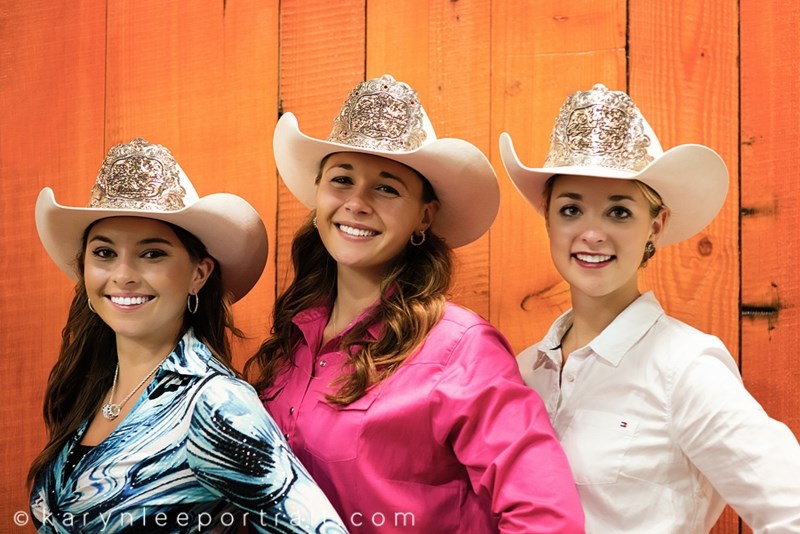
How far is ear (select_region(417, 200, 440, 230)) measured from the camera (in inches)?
95.1

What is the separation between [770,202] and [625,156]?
62 centimetres

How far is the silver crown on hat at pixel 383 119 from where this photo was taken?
2.29 m

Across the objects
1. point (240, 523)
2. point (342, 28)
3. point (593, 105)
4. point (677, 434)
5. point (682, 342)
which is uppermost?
point (342, 28)

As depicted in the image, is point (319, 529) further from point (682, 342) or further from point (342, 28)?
point (342, 28)

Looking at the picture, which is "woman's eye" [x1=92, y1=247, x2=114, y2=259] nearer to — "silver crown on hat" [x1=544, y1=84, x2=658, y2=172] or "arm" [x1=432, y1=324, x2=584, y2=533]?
"arm" [x1=432, y1=324, x2=584, y2=533]

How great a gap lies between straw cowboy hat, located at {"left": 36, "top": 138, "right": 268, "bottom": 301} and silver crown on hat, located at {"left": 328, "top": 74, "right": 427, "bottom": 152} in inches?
12.5

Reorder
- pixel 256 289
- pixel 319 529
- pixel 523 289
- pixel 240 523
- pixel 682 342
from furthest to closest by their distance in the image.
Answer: pixel 256 289
pixel 523 289
pixel 240 523
pixel 682 342
pixel 319 529

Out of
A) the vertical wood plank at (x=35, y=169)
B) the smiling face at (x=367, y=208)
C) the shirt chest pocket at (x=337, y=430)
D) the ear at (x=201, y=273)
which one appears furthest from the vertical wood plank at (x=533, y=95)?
the vertical wood plank at (x=35, y=169)

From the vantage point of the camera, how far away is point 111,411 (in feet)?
7.51

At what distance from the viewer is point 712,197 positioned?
2.22 m

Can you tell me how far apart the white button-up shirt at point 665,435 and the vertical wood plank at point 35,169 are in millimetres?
1617

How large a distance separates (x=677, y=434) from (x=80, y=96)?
202 cm

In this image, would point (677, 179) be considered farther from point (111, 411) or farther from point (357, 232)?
point (111, 411)

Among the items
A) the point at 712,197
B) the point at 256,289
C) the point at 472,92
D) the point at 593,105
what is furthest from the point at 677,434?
the point at 256,289
